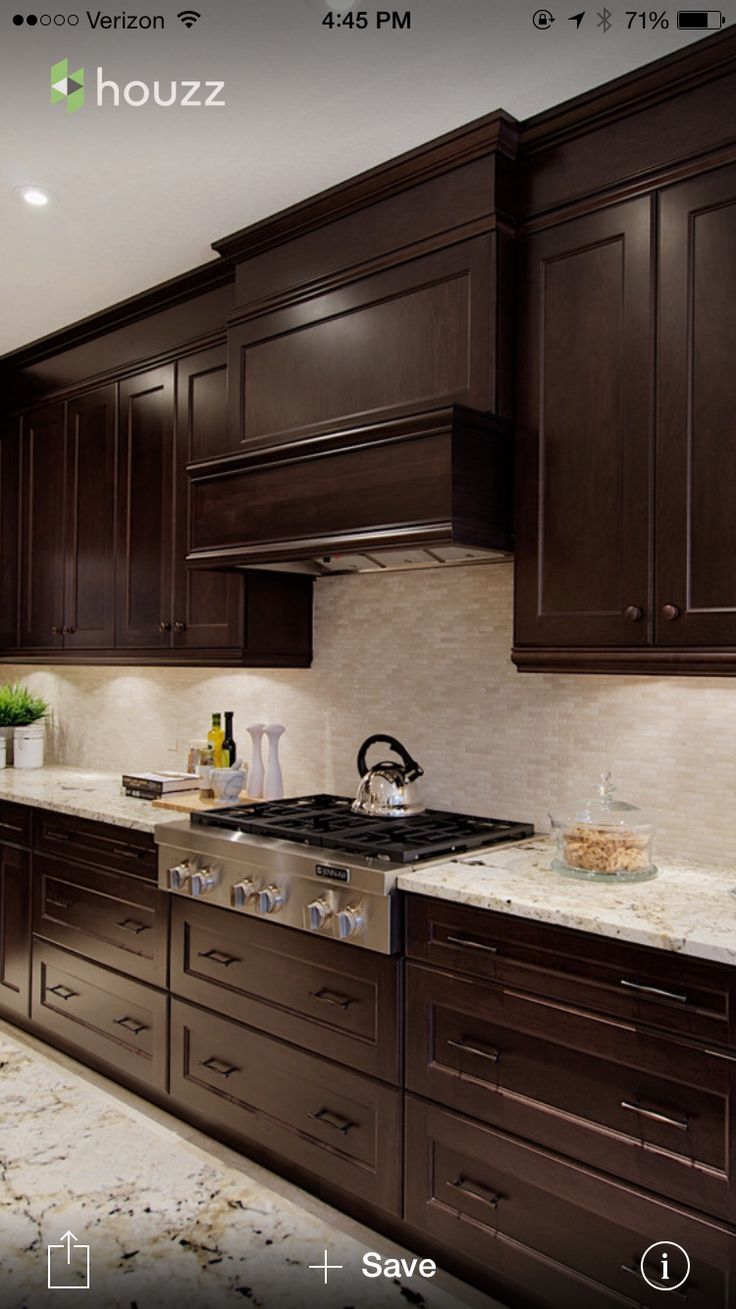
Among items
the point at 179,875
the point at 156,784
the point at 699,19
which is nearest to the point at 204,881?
the point at 179,875

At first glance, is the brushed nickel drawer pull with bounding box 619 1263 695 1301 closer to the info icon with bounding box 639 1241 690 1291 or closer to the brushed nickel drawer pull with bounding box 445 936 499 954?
the info icon with bounding box 639 1241 690 1291

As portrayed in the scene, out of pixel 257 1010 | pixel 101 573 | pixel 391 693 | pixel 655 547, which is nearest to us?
pixel 655 547

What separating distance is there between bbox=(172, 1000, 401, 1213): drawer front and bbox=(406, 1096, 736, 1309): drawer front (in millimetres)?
87

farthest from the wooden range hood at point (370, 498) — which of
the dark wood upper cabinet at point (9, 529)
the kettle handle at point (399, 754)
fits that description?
the dark wood upper cabinet at point (9, 529)

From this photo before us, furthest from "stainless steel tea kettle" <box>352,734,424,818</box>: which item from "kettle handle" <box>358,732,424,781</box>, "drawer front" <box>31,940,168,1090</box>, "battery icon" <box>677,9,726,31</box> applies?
"battery icon" <box>677,9,726,31</box>

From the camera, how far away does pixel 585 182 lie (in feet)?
7.52

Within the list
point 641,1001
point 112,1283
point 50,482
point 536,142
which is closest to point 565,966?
point 641,1001

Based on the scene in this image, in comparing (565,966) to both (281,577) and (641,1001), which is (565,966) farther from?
(281,577)

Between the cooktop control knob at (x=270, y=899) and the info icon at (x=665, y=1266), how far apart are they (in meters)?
1.12

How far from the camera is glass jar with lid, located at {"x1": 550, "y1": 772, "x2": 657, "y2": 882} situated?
2.13 m

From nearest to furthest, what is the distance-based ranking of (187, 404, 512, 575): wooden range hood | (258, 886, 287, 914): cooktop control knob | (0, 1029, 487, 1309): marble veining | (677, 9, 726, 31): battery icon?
(677, 9, 726, 31): battery icon < (0, 1029, 487, 1309): marble veining < (187, 404, 512, 575): wooden range hood < (258, 886, 287, 914): cooktop control knob

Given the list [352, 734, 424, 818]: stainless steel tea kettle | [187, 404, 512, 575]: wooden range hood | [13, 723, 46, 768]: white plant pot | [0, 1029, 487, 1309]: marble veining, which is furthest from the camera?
[13, 723, 46, 768]: white plant pot

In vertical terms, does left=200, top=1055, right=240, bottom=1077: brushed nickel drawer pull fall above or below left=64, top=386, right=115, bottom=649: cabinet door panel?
below

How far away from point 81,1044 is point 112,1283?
114 cm
